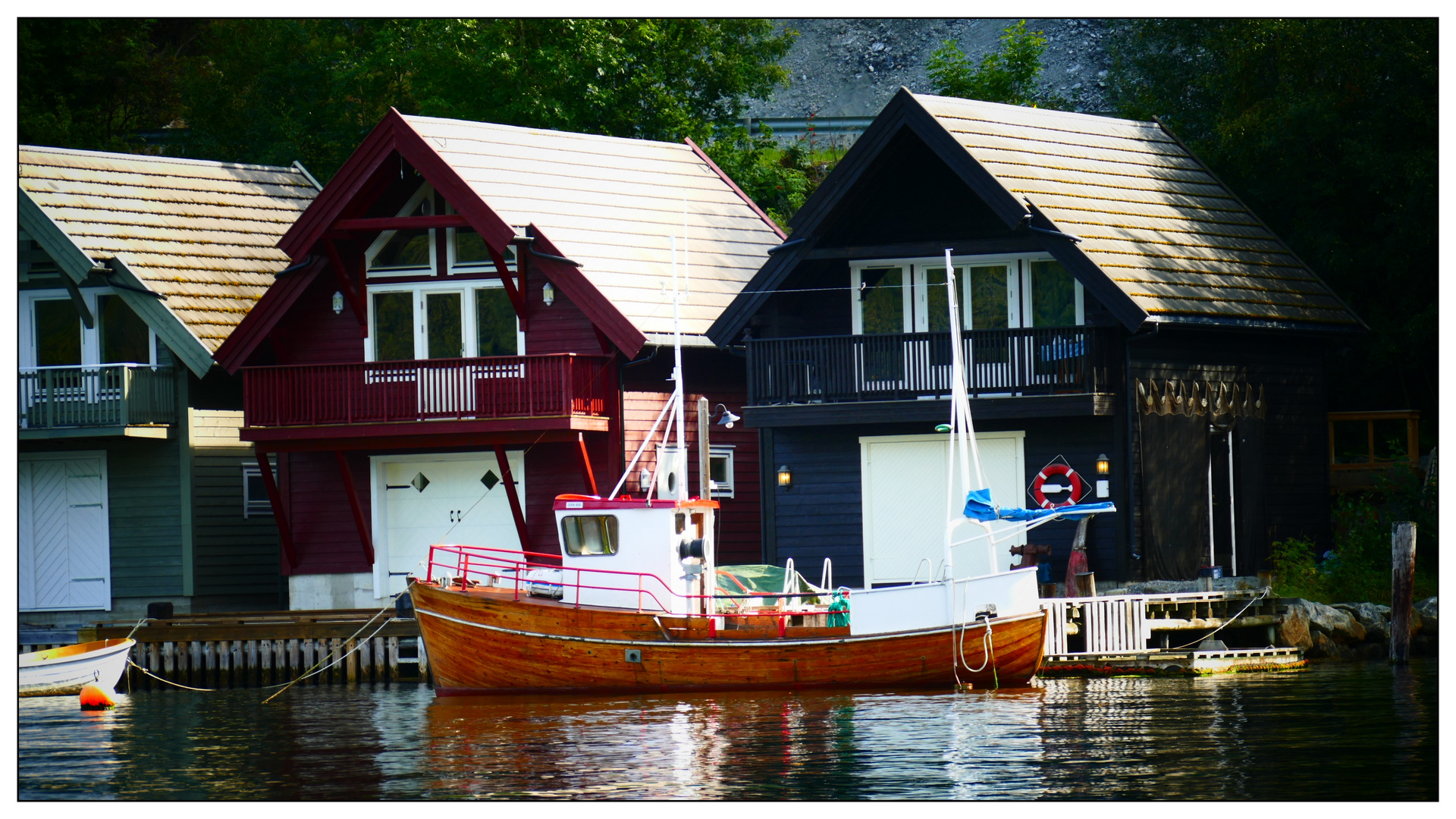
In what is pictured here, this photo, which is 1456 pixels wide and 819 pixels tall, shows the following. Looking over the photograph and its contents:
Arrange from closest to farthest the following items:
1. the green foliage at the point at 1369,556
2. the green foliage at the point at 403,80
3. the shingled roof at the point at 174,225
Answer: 1. the green foliage at the point at 1369,556
2. the shingled roof at the point at 174,225
3. the green foliage at the point at 403,80

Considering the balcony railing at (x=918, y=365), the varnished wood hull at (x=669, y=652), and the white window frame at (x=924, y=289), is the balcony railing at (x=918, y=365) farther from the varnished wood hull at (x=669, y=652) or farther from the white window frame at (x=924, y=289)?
the varnished wood hull at (x=669, y=652)

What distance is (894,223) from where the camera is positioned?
33062 millimetres

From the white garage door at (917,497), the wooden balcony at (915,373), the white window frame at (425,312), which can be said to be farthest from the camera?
the white window frame at (425,312)

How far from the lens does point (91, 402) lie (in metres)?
34.6

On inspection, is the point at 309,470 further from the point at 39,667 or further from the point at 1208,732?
the point at 1208,732

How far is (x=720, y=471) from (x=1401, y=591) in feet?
40.7

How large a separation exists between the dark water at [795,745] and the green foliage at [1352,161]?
10258 millimetres

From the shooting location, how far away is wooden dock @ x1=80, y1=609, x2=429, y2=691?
30094 mm

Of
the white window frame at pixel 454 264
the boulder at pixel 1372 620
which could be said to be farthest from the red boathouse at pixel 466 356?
the boulder at pixel 1372 620

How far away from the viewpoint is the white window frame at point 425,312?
1345 inches

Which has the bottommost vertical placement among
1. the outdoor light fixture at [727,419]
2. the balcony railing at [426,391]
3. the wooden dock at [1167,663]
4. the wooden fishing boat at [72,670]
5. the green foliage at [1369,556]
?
the wooden dock at [1167,663]

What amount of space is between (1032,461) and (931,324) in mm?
3055

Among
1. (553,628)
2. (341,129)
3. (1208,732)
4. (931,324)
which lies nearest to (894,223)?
(931,324)

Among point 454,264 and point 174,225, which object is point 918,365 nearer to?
point 454,264
